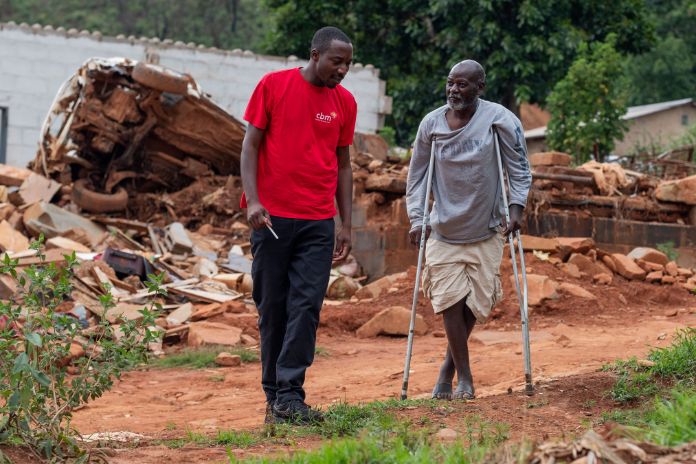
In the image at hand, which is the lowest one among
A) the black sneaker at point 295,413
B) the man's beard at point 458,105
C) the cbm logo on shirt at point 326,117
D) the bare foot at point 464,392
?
the bare foot at point 464,392

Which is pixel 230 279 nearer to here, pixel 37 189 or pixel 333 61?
pixel 37 189

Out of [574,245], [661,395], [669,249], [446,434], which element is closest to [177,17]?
[669,249]

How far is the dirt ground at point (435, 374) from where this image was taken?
513cm

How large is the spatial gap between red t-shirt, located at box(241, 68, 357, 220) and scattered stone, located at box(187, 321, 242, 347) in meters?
4.43

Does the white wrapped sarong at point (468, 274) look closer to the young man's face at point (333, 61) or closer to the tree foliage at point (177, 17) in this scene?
the young man's face at point (333, 61)

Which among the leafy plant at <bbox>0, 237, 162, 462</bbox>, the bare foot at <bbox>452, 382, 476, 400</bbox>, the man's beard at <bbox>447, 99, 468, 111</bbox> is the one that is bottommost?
the bare foot at <bbox>452, 382, 476, 400</bbox>

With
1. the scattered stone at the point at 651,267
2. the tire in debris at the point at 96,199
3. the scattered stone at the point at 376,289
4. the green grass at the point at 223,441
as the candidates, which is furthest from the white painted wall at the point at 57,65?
the green grass at the point at 223,441

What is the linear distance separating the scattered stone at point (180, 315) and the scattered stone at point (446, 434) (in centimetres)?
618

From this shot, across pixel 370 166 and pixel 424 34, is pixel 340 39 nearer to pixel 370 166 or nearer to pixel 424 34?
pixel 370 166

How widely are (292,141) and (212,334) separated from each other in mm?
4763

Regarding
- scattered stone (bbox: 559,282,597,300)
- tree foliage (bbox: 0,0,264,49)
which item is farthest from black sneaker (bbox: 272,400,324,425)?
tree foliage (bbox: 0,0,264,49)

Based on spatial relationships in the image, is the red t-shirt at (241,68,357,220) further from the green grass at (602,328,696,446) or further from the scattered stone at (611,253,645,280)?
the scattered stone at (611,253,645,280)

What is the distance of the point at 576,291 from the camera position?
1076cm

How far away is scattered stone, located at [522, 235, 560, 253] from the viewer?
11766 millimetres
